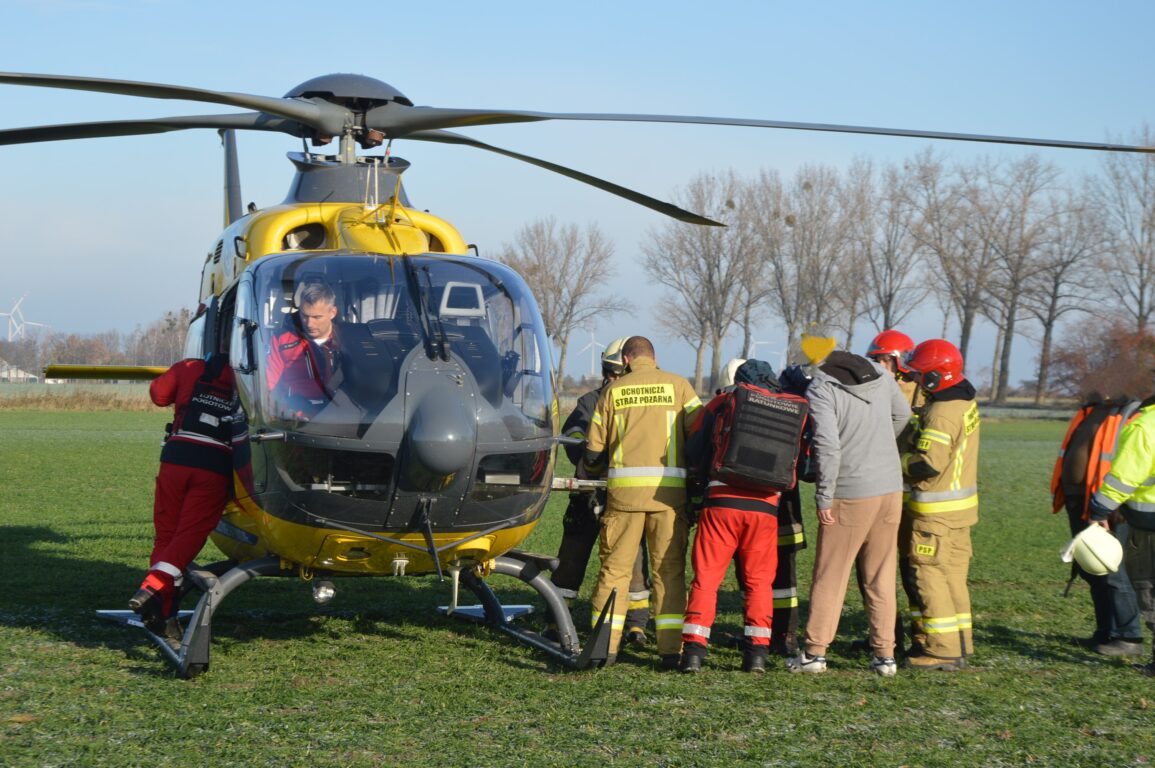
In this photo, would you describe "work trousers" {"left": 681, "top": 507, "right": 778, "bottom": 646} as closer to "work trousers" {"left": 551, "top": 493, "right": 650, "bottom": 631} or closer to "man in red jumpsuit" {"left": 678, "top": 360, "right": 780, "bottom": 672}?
"man in red jumpsuit" {"left": 678, "top": 360, "right": 780, "bottom": 672}

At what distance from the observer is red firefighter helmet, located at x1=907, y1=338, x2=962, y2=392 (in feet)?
24.3

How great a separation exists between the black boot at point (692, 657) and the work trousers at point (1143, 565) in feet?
9.62

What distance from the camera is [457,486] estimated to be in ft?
19.9

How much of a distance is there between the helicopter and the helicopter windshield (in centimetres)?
1

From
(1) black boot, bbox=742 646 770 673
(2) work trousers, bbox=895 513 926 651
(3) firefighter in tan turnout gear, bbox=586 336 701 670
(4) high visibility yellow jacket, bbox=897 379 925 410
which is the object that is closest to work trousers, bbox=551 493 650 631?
(3) firefighter in tan turnout gear, bbox=586 336 701 670

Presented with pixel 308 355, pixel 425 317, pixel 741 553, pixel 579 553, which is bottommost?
pixel 579 553

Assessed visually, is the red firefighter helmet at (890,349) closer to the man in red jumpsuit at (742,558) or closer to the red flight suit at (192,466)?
the man in red jumpsuit at (742,558)

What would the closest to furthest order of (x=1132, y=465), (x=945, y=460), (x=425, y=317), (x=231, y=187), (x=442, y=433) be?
1. (x=442, y=433)
2. (x=425, y=317)
3. (x=1132, y=465)
4. (x=945, y=460)
5. (x=231, y=187)

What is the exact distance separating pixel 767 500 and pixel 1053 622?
3.42m

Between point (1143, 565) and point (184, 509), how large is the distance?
609cm

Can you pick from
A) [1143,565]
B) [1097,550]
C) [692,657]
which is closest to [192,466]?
[692,657]

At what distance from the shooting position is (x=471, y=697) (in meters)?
6.25

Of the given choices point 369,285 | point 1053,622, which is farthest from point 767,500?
point 1053,622

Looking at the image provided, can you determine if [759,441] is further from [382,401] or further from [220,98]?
[220,98]
